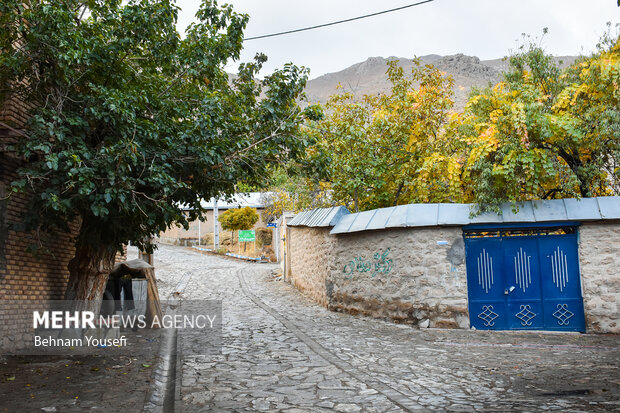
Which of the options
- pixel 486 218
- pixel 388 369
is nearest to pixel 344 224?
pixel 486 218

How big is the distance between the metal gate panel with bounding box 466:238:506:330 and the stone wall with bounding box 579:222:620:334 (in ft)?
5.09

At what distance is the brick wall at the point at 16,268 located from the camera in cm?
768

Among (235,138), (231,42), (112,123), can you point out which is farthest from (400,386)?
(231,42)

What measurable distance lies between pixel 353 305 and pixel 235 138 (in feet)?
18.9

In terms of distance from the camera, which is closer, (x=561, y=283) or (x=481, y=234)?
(x=561, y=283)

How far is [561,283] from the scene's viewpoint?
32.4 feet

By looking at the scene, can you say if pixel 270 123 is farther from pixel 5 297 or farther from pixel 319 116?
pixel 5 297

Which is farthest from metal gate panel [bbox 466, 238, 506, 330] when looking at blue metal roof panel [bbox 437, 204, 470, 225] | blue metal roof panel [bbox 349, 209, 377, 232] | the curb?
the curb

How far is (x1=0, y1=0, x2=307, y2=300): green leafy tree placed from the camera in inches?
251

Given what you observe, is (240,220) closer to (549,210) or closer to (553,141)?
(553,141)

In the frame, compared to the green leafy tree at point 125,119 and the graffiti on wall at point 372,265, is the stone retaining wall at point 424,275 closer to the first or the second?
the graffiti on wall at point 372,265

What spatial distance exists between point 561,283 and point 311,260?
24.7 ft

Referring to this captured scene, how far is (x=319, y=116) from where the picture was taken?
8.70 metres

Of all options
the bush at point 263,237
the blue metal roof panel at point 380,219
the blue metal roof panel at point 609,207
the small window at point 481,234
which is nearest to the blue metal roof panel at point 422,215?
the blue metal roof panel at point 380,219
